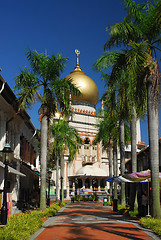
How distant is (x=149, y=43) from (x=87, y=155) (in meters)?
46.7

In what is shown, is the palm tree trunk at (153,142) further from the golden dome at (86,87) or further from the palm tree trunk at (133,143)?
the golden dome at (86,87)

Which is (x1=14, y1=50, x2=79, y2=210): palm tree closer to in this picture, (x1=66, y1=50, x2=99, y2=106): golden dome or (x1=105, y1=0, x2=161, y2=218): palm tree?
(x1=105, y1=0, x2=161, y2=218): palm tree

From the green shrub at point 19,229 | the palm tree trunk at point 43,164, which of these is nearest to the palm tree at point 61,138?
the palm tree trunk at point 43,164

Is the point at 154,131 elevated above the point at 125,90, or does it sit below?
below

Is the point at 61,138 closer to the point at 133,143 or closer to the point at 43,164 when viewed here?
the point at 133,143

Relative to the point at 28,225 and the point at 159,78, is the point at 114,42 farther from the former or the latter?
the point at 28,225

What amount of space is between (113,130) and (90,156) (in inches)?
1096

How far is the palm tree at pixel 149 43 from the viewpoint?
13.6 meters

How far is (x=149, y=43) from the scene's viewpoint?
14812mm

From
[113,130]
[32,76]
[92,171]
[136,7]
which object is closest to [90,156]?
[92,171]

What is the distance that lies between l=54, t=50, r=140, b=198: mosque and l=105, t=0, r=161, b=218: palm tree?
4006 cm

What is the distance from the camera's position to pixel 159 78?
14055 mm

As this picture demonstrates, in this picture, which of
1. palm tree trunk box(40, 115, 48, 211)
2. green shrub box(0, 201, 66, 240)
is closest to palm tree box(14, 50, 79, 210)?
→ palm tree trunk box(40, 115, 48, 211)

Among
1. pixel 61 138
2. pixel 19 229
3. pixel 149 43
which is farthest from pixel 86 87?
pixel 19 229
